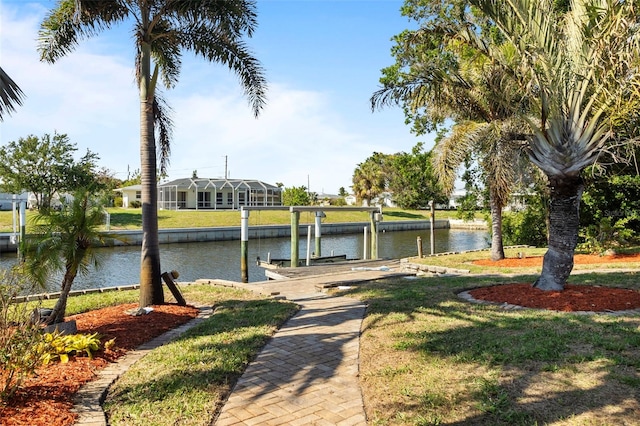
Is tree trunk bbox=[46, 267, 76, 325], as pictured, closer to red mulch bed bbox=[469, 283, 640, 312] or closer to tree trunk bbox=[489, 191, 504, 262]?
red mulch bed bbox=[469, 283, 640, 312]

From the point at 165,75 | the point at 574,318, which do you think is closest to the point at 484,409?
the point at 574,318

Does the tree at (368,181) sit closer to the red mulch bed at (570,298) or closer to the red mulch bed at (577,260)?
the red mulch bed at (577,260)

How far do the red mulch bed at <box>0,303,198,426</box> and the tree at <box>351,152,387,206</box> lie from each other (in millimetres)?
44815

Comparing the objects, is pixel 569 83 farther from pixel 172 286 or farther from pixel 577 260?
pixel 577 260

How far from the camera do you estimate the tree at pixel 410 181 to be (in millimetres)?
46969

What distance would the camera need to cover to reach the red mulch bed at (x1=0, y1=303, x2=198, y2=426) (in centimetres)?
345

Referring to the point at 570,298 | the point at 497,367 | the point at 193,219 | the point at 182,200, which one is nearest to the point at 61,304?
the point at 497,367

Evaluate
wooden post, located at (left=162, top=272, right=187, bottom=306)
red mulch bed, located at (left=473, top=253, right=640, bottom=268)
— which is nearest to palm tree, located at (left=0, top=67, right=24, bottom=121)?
wooden post, located at (left=162, top=272, right=187, bottom=306)

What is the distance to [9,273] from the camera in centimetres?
503

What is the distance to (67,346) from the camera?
4773 millimetres

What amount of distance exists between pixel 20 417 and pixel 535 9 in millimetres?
8165

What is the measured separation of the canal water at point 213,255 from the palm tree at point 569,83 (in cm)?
1021

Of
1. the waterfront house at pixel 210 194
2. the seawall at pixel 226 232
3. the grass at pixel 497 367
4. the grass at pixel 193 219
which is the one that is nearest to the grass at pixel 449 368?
the grass at pixel 497 367

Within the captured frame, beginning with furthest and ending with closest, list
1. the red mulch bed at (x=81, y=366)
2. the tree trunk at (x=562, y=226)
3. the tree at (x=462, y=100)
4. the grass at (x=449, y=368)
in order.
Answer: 1. the tree at (x=462, y=100)
2. the tree trunk at (x=562, y=226)
3. the grass at (x=449, y=368)
4. the red mulch bed at (x=81, y=366)
